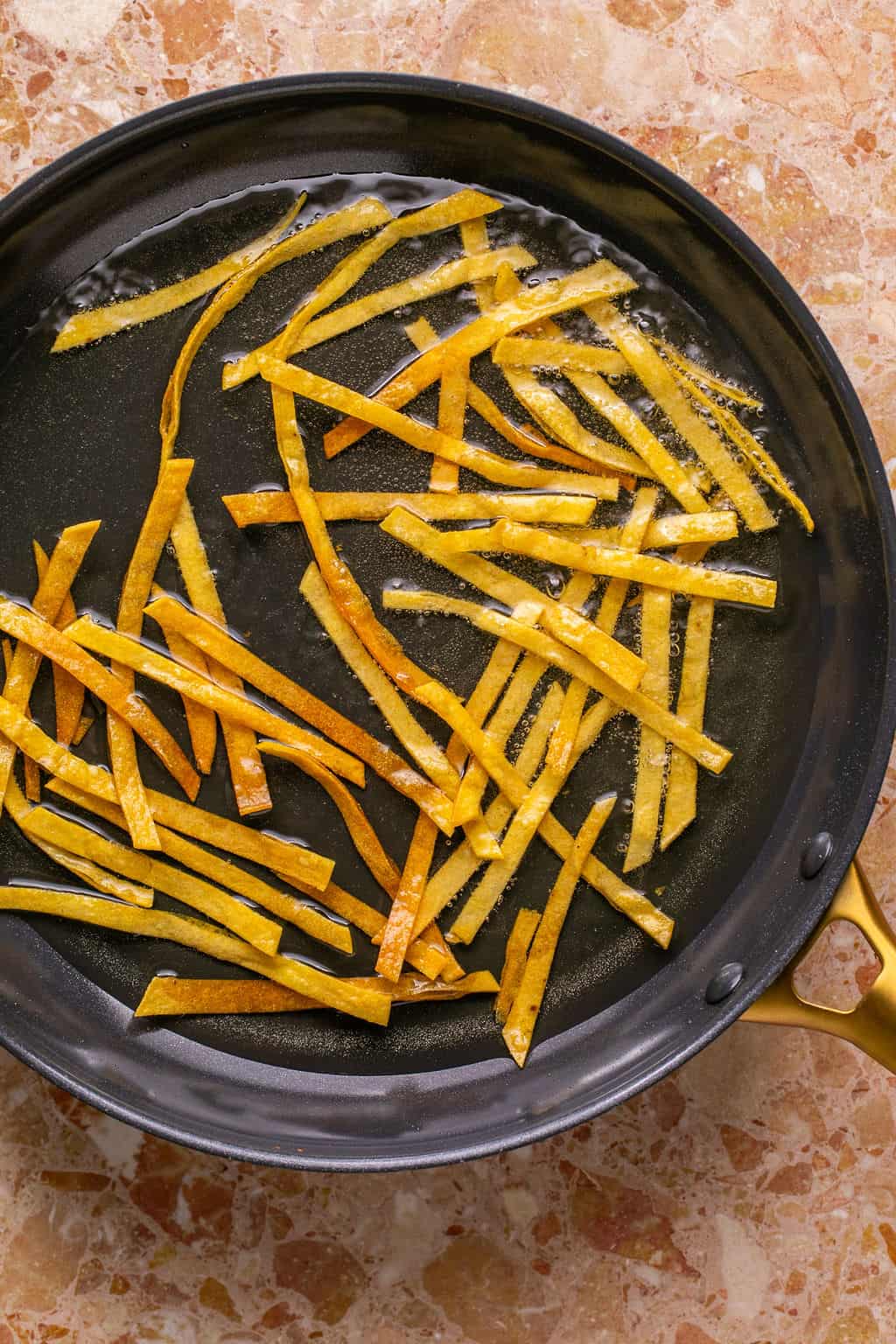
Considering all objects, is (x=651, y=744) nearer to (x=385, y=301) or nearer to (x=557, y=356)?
(x=557, y=356)

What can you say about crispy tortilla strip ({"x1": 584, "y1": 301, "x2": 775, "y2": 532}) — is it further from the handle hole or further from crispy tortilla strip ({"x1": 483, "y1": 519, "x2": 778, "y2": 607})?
the handle hole

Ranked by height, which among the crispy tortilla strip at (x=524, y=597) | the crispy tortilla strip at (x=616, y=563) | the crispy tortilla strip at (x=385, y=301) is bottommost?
the crispy tortilla strip at (x=524, y=597)

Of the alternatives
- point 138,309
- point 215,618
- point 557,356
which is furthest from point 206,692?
point 557,356

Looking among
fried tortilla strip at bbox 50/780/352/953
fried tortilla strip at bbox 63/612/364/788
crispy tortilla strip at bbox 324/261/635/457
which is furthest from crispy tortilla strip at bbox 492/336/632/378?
fried tortilla strip at bbox 50/780/352/953

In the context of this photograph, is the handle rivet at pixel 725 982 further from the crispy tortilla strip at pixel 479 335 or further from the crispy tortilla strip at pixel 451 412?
the crispy tortilla strip at pixel 479 335

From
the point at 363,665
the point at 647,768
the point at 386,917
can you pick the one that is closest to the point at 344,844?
the point at 386,917

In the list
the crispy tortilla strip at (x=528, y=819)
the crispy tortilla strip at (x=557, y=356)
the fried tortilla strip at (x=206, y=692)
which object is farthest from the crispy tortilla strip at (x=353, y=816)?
the crispy tortilla strip at (x=557, y=356)

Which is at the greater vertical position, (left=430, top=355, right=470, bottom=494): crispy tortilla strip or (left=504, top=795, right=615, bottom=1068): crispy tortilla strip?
(left=430, top=355, right=470, bottom=494): crispy tortilla strip
